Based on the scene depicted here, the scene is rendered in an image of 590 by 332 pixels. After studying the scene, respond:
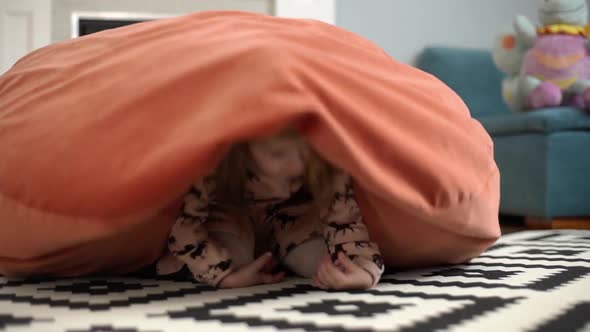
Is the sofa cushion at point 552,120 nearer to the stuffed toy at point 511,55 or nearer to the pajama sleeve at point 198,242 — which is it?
the stuffed toy at point 511,55

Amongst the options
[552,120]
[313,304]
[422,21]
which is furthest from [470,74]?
[313,304]

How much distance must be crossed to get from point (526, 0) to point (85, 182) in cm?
333

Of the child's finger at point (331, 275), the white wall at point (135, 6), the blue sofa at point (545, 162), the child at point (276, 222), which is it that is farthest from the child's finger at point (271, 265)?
the white wall at point (135, 6)

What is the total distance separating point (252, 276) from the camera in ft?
2.89

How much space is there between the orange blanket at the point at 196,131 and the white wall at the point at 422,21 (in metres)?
2.24

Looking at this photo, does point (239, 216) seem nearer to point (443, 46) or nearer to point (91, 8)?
point (91, 8)

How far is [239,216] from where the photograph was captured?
977mm

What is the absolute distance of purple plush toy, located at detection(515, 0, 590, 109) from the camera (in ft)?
7.39

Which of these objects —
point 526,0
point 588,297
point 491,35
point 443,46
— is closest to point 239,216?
point 588,297

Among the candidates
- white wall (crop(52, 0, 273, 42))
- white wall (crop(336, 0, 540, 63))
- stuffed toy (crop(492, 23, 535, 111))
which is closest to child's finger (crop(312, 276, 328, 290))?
stuffed toy (crop(492, 23, 535, 111))

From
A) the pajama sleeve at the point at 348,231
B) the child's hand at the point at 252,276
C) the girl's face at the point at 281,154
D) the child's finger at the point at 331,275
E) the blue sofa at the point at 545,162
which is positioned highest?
the girl's face at the point at 281,154

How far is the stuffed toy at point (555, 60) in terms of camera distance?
2246 millimetres

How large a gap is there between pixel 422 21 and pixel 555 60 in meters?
1.07

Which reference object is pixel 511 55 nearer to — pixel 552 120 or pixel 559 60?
pixel 559 60
